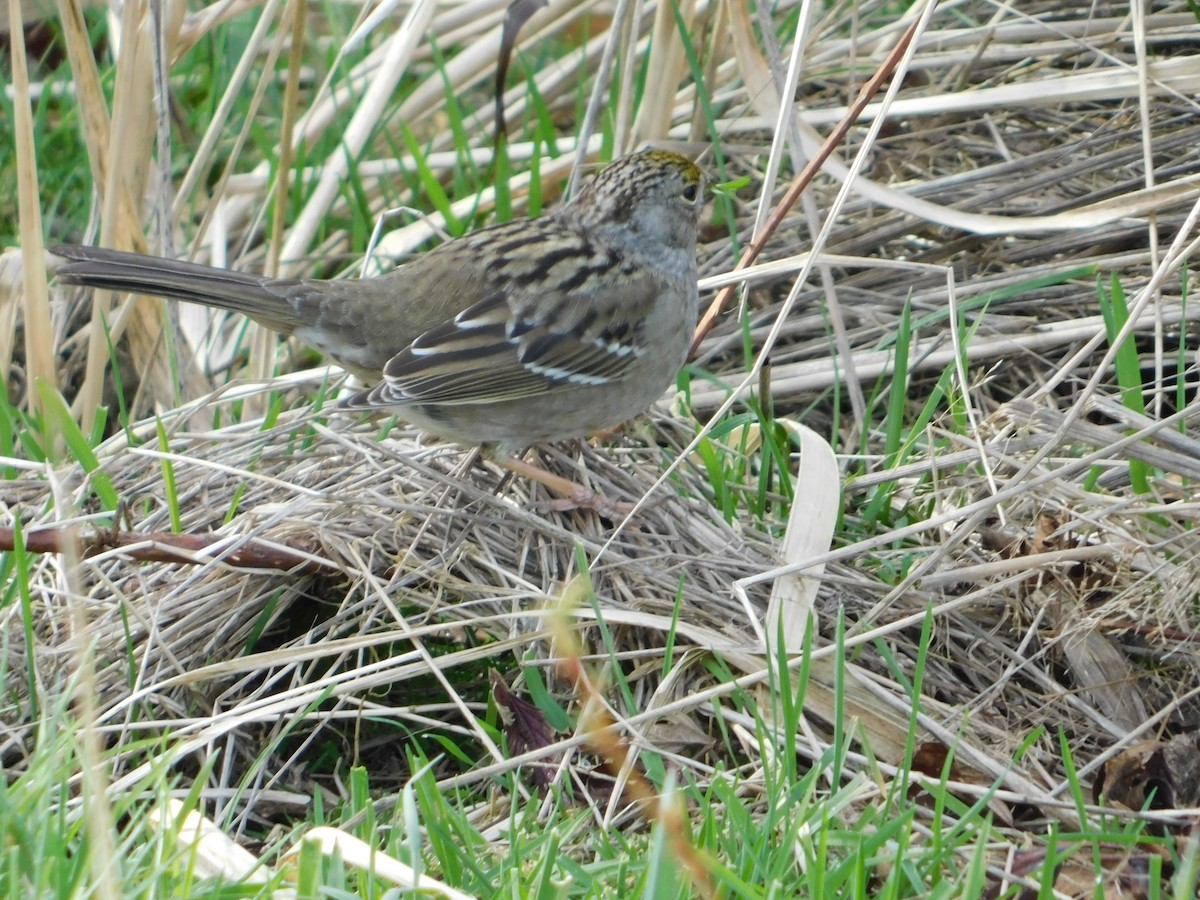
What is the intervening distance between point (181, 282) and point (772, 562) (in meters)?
1.65

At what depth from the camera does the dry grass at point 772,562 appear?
9.75 feet

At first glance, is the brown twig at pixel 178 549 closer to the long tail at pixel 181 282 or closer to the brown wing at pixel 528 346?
the brown wing at pixel 528 346

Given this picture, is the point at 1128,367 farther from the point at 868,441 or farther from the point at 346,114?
the point at 346,114

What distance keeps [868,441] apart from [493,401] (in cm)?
111

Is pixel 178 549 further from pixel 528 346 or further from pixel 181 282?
pixel 528 346

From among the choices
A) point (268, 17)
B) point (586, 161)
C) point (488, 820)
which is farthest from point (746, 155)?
point (488, 820)

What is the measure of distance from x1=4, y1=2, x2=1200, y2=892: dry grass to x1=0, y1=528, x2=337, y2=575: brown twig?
67 millimetres

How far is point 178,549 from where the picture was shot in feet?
10.2

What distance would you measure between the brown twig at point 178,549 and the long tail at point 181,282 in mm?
698

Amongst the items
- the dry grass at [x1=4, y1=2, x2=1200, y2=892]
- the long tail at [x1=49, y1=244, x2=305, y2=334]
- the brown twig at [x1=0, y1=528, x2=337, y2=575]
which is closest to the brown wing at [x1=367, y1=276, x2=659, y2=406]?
the dry grass at [x1=4, y1=2, x2=1200, y2=892]

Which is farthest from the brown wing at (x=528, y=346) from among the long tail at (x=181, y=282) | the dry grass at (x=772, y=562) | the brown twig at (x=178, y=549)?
the brown twig at (x=178, y=549)

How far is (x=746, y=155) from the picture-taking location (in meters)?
5.34

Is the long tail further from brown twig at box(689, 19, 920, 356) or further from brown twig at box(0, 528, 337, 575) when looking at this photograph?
brown twig at box(689, 19, 920, 356)

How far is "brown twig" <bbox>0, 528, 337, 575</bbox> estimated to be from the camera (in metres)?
3.03
